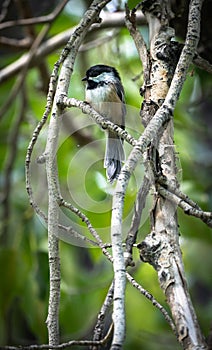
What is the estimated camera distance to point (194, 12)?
1233 millimetres

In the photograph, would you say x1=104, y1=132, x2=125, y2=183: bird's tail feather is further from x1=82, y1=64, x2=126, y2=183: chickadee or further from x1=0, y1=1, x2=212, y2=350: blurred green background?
x1=0, y1=1, x2=212, y2=350: blurred green background

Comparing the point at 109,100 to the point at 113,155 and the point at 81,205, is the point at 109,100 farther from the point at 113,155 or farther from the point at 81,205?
the point at 81,205

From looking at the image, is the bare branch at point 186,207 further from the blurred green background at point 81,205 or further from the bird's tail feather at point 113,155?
the blurred green background at point 81,205

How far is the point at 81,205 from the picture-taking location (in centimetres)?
219

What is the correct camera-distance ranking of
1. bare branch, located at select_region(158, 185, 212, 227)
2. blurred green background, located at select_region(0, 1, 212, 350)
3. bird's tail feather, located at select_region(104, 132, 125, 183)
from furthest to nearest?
blurred green background, located at select_region(0, 1, 212, 350), bird's tail feather, located at select_region(104, 132, 125, 183), bare branch, located at select_region(158, 185, 212, 227)

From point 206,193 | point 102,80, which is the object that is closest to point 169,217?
point 102,80

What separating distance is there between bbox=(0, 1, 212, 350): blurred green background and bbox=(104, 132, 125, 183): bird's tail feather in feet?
1.27

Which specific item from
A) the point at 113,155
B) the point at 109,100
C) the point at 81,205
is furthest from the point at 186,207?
the point at 81,205

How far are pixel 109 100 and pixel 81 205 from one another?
604 millimetres

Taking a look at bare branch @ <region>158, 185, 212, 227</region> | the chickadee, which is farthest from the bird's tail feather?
bare branch @ <region>158, 185, 212, 227</region>

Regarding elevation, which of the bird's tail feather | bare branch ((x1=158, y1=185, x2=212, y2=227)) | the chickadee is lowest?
bare branch ((x1=158, y1=185, x2=212, y2=227))

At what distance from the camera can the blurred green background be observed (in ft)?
7.24

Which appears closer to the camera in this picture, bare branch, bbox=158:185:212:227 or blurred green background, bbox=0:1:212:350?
bare branch, bbox=158:185:212:227

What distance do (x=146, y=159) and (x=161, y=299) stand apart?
4.93 feet
